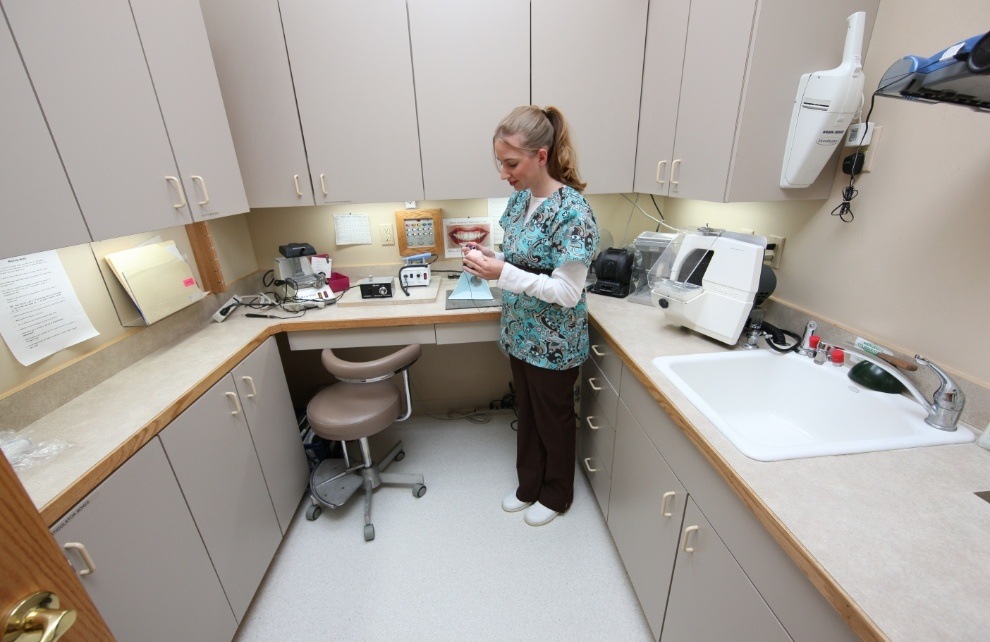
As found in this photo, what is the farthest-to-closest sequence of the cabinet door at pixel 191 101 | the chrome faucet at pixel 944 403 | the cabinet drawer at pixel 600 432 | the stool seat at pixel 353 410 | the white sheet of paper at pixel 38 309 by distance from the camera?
the stool seat at pixel 353 410
the cabinet drawer at pixel 600 432
the cabinet door at pixel 191 101
the white sheet of paper at pixel 38 309
the chrome faucet at pixel 944 403

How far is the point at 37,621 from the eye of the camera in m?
0.44

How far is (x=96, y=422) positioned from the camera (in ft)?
3.48

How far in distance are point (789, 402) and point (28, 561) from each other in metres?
1.70

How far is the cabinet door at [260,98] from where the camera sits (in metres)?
1.64

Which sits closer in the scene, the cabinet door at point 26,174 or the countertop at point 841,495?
the countertop at point 841,495

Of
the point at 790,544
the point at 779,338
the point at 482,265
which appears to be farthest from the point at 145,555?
the point at 779,338

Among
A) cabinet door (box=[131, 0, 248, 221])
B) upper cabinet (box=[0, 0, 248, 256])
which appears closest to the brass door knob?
upper cabinet (box=[0, 0, 248, 256])

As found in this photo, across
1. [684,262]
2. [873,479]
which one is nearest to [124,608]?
[873,479]

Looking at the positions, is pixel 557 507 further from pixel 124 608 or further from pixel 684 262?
pixel 124 608

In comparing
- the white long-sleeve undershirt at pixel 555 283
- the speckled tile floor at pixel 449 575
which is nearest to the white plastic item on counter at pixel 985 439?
the white long-sleeve undershirt at pixel 555 283

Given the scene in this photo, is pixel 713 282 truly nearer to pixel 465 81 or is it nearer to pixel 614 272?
pixel 614 272

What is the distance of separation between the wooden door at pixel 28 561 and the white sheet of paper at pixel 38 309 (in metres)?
0.98

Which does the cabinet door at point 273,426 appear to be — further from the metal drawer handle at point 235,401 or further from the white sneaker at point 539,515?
Result: the white sneaker at point 539,515

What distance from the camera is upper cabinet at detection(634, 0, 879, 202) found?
1170 mm
